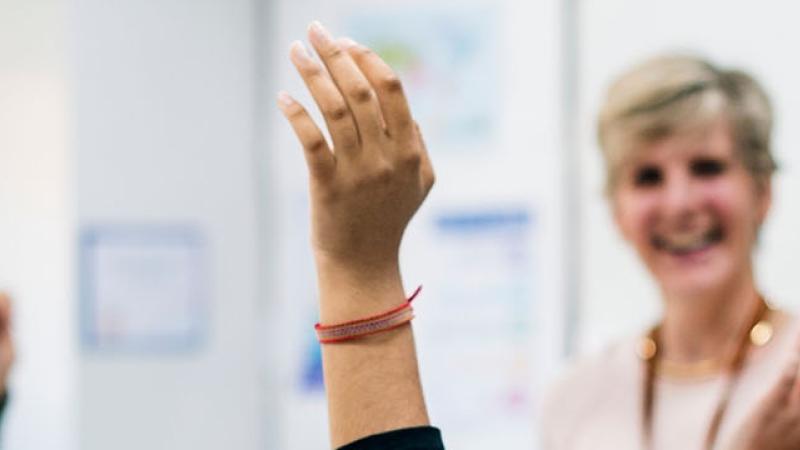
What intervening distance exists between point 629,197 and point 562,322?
4.13 feet

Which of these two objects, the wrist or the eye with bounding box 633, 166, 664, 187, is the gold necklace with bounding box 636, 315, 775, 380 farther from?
the wrist

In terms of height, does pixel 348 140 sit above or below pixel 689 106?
below

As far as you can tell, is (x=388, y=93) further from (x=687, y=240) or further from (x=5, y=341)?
(x=687, y=240)

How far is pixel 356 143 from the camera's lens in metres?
0.90

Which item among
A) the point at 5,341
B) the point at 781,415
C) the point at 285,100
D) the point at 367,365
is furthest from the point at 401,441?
the point at 5,341

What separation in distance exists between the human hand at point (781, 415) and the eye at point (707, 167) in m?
0.79

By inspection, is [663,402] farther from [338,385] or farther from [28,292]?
[28,292]

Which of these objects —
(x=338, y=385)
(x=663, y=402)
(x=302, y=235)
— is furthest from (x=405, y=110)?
(x=302, y=235)

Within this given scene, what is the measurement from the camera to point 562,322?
130 inches

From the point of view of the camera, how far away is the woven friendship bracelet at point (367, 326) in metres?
0.96

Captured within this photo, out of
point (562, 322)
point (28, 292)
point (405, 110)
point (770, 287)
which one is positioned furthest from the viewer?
point (28, 292)

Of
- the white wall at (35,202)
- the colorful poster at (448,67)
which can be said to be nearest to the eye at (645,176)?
the colorful poster at (448,67)

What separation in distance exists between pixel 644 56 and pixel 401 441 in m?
2.32

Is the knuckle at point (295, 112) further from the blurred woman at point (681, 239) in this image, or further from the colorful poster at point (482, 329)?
the colorful poster at point (482, 329)
